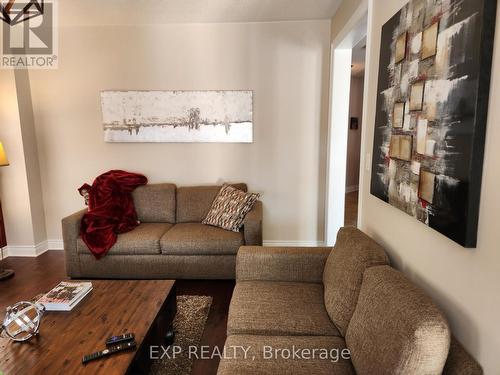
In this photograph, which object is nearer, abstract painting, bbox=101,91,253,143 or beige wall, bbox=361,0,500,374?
beige wall, bbox=361,0,500,374

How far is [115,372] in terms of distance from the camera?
4.08 ft

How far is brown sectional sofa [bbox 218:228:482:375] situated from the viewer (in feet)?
3.10

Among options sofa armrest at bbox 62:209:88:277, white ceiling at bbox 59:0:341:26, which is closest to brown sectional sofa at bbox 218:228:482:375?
sofa armrest at bbox 62:209:88:277

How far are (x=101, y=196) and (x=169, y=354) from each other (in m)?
1.77

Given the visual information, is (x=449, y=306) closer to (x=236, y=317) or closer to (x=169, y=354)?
(x=236, y=317)

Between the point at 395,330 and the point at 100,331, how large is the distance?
135 centimetres

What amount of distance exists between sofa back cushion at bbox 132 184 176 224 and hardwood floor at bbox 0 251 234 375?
0.75m

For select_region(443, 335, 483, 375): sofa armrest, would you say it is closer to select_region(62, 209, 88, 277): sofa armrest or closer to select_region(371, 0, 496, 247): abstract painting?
select_region(371, 0, 496, 247): abstract painting

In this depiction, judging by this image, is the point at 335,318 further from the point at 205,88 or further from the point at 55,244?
the point at 55,244

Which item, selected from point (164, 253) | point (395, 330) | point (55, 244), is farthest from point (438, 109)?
point (55, 244)

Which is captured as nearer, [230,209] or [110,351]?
[110,351]

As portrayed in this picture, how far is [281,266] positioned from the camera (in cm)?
195

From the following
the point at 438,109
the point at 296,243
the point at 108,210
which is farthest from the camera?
the point at 296,243

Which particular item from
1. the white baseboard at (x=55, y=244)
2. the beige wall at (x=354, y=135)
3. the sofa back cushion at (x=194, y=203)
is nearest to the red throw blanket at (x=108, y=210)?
the sofa back cushion at (x=194, y=203)
